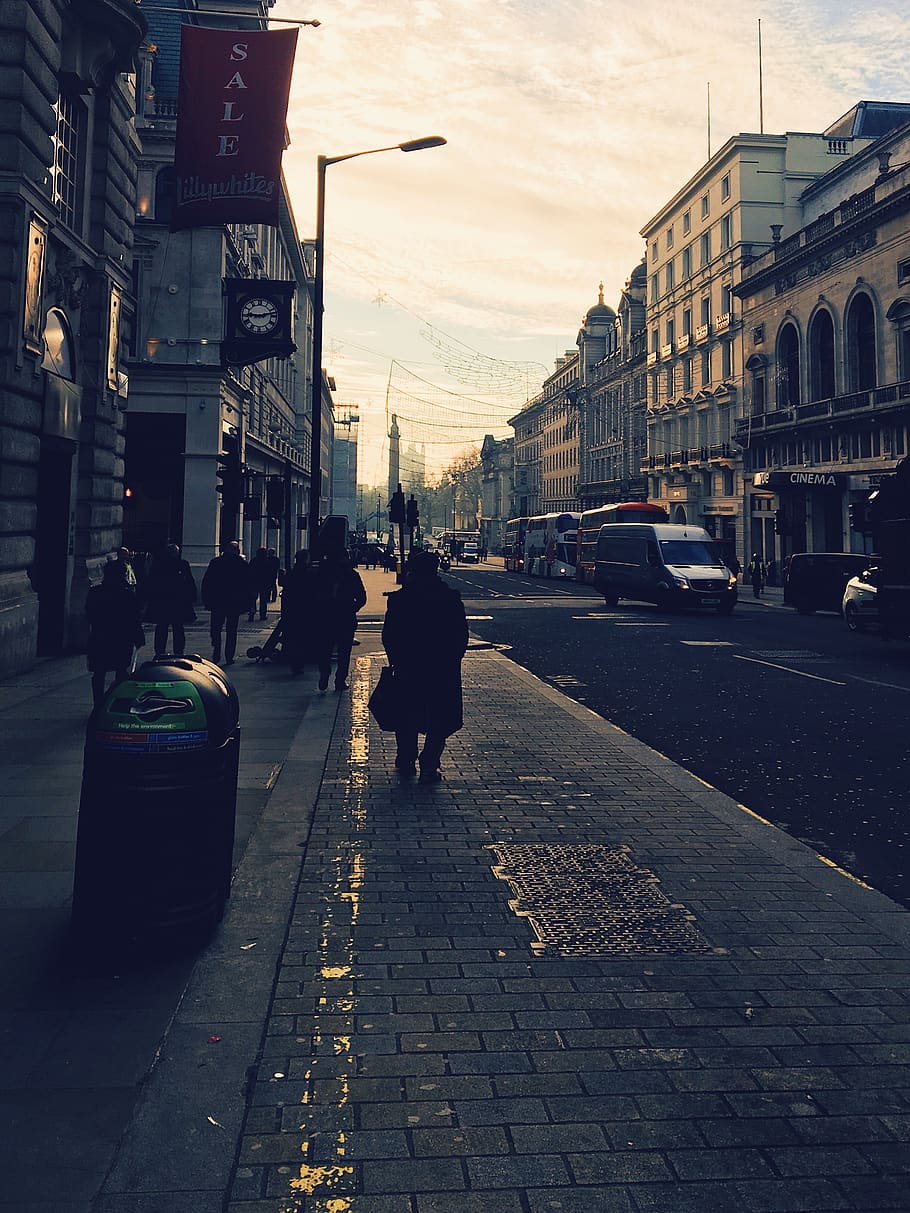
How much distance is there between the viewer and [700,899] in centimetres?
505

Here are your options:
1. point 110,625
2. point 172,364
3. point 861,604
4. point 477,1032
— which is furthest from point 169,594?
point 172,364

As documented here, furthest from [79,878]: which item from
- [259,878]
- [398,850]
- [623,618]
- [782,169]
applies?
[782,169]

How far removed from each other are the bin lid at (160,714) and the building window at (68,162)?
1316 centimetres

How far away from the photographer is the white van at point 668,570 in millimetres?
28328

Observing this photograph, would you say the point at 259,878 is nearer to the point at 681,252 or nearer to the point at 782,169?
the point at 782,169

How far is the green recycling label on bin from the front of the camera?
4.22 m

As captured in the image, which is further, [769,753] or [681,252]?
[681,252]

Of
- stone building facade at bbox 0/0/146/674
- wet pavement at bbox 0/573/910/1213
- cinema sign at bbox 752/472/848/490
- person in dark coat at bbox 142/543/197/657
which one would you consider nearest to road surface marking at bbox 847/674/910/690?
wet pavement at bbox 0/573/910/1213

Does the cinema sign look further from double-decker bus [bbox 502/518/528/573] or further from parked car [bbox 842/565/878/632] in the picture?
double-decker bus [bbox 502/518/528/573]

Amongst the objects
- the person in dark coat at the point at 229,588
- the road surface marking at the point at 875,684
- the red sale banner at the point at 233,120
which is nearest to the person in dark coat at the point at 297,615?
the person in dark coat at the point at 229,588

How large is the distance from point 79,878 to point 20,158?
11.5 metres

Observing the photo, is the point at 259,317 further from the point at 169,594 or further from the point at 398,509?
the point at 169,594

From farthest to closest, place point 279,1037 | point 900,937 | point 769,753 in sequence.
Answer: point 769,753
point 900,937
point 279,1037

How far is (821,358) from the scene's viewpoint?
4591 cm
